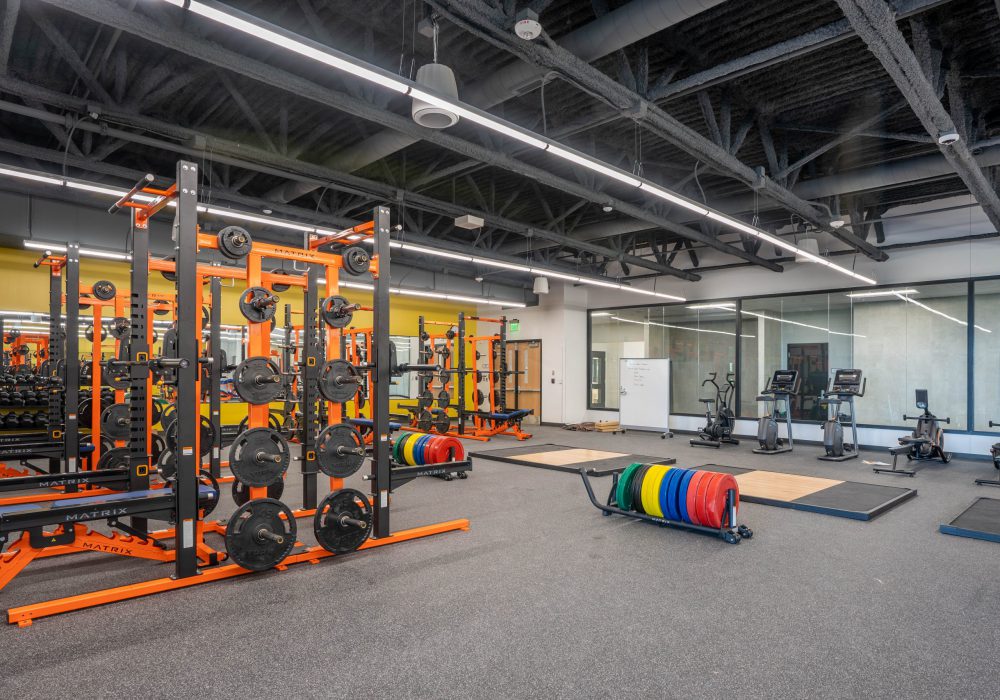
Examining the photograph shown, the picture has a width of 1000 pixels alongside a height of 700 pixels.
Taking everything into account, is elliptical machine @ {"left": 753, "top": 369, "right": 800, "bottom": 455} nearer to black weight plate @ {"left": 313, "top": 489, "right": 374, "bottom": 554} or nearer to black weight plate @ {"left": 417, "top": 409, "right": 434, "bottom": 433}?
black weight plate @ {"left": 417, "top": 409, "right": 434, "bottom": 433}

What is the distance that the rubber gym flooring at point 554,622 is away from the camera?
101 inches

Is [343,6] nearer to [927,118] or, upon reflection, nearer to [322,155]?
[322,155]

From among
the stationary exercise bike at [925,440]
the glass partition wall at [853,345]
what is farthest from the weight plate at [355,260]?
the glass partition wall at [853,345]

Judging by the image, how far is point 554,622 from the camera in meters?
3.17

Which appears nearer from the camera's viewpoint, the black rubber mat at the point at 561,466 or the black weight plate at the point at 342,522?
the black weight plate at the point at 342,522

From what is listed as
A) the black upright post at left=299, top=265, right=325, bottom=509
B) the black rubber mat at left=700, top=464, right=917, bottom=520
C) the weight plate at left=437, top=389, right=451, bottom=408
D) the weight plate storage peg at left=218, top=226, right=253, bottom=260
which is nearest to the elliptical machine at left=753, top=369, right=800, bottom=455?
the black rubber mat at left=700, top=464, right=917, bottom=520

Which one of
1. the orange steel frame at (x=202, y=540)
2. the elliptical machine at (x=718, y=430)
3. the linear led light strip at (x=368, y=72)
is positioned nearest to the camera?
the linear led light strip at (x=368, y=72)

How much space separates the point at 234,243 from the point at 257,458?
154 cm

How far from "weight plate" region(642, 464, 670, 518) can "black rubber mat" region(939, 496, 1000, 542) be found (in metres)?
2.36

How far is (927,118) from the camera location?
4785 mm

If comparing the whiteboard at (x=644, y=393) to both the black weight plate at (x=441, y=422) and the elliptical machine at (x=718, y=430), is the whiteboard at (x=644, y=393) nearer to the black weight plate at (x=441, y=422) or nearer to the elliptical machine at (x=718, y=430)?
the elliptical machine at (x=718, y=430)

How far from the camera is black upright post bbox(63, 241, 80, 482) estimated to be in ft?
18.1

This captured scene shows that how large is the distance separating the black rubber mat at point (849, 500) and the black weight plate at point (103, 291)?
705 cm

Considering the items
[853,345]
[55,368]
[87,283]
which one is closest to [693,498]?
[55,368]
